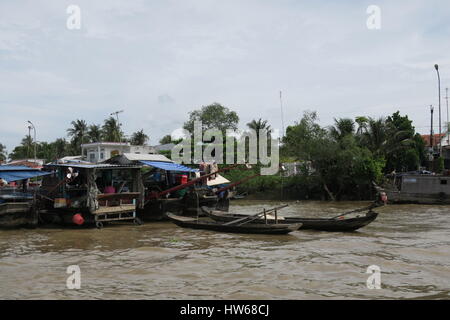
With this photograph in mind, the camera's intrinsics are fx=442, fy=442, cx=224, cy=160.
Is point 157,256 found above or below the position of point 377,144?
below

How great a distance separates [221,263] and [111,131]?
43757mm

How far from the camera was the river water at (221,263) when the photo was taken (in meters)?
8.14

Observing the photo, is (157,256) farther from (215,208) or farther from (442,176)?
(442,176)

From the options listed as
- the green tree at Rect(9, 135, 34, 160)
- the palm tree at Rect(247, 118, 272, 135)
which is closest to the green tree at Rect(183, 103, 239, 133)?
the palm tree at Rect(247, 118, 272, 135)

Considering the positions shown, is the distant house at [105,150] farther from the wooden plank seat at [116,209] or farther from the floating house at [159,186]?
the wooden plank seat at [116,209]

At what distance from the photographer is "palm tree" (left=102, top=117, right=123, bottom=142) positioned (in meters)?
50.0

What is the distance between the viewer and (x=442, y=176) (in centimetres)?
2792

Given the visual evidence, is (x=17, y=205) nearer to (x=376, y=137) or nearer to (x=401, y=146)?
(x=376, y=137)

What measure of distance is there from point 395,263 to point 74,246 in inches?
347

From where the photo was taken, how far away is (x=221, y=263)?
10.5 metres

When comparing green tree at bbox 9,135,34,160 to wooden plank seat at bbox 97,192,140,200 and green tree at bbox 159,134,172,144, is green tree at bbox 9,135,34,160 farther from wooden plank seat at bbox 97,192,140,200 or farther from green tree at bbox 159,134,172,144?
wooden plank seat at bbox 97,192,140,200

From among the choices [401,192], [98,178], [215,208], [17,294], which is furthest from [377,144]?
[17,294]

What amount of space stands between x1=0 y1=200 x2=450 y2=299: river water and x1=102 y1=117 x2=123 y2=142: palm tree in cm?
3465

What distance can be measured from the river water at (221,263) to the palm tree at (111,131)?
114 feet
